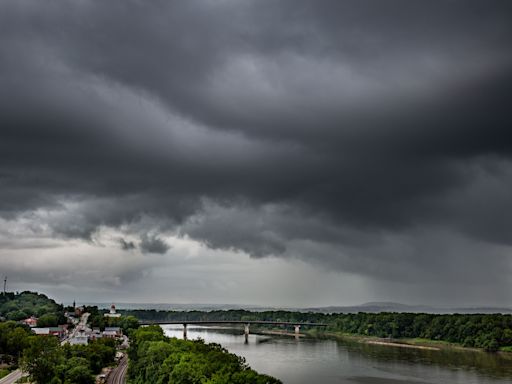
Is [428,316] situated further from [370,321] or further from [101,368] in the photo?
[101,368]

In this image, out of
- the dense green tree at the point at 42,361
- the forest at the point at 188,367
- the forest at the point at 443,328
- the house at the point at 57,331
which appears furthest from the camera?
the house at the point at 57,331

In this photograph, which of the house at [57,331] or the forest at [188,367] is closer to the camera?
the forest at [188,367]

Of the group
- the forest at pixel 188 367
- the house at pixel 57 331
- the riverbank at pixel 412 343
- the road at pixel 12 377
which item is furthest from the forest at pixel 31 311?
the riverbank at pixel 412 343

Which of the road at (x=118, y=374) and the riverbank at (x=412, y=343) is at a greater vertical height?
the road at (x=118, y=374)

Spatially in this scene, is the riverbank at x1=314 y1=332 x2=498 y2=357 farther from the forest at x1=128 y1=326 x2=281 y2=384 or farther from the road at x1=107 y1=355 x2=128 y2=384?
the forest at x1=128 y1=326 x2=281 y2=384

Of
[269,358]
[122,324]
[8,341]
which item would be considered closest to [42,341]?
[8,341]

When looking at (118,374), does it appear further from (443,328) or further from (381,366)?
(443,328)

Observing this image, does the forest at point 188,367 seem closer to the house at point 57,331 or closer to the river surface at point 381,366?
the river surface at point 381,366
